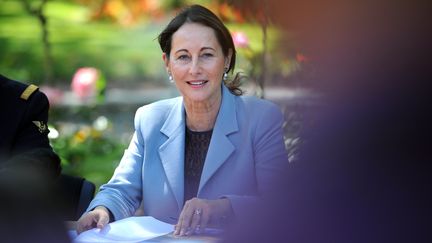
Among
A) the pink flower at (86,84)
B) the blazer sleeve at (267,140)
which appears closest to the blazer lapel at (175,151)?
the blazer sleeve at (267,140)

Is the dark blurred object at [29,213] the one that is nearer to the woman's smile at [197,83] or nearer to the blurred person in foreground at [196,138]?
the blurred person in foreground at [196,138]

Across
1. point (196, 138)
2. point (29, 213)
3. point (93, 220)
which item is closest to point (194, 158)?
point (196, 138)

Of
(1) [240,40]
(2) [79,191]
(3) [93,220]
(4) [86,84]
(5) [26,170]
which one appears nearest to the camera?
(5) [26,170]

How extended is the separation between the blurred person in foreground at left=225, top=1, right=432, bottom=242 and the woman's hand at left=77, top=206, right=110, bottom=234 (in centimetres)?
129

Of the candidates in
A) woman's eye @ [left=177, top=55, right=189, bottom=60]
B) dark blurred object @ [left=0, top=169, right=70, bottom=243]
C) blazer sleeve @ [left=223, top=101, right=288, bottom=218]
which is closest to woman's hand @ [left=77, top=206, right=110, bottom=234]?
blazer sleeve @ [left=223, top=101, right=288, bottom=218]

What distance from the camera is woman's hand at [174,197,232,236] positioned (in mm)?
2008

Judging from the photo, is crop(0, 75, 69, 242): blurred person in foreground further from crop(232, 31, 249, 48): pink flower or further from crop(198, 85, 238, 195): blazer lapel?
crop(232, 31, 249, 48): pink flower

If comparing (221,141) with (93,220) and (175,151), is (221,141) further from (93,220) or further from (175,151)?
(93,220)

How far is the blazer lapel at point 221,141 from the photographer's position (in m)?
2.41

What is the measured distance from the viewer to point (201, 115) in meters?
2.57

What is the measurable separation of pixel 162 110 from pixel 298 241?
70.6 inches

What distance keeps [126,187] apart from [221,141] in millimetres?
318

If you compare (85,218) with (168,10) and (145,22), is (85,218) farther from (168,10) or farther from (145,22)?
(145,22)

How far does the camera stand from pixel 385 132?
832 millimetres
